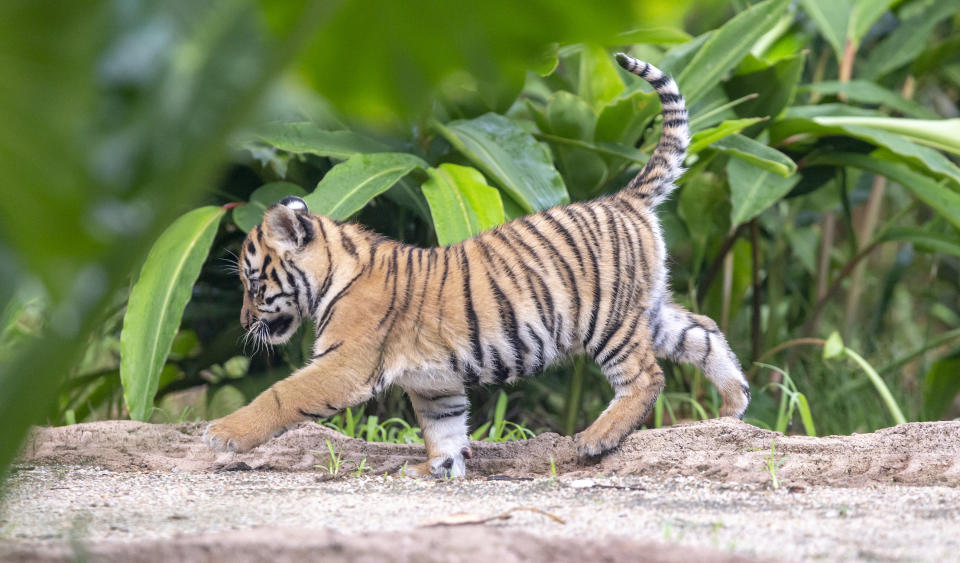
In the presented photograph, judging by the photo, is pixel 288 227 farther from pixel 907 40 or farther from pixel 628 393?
pixel 907 40

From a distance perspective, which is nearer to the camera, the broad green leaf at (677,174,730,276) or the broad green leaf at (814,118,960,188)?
the broad green leaf at (814,118,960,188)

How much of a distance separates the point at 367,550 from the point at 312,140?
100 inches

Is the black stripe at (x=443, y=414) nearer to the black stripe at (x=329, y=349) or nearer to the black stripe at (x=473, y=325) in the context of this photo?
the black stripe at (x=473, y=325)

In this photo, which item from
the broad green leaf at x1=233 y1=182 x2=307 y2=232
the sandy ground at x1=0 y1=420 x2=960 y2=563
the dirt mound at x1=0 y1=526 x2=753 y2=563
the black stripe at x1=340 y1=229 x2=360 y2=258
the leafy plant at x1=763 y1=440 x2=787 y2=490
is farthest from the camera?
the broad green leaf at x1=233 y1=182 x2=307 y2=232

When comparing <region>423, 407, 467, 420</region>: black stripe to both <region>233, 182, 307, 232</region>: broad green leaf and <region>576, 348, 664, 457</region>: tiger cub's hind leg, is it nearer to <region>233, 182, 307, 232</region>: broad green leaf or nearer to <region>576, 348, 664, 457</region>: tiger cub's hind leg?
<region>576, 348, 664, 457</region>: tiger cub's hind leg

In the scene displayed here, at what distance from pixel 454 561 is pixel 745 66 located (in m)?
3.38

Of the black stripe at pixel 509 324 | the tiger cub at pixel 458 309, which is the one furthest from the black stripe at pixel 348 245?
the black stripe at pixel 509 324

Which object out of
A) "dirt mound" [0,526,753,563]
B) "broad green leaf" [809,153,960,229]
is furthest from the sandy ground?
"broad green leaf" [809,153,960,229]

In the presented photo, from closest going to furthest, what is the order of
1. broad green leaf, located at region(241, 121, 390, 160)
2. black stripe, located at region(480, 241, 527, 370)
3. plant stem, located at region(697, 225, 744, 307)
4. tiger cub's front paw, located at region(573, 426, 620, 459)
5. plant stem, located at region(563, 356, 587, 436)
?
tiger cub's front paw, located at region(573, 426, 620, 459), black stripe, located at region(480, 241, 527, 370), broad green leaf, located at region(241, 121, 390, 160), plant stem, located at region(563, 356, 587, 436), plant stem, located at region(697, 225, 744, 307)

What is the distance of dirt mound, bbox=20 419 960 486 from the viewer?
8.70 feet

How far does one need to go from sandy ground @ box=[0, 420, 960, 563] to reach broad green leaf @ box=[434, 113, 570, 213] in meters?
0.97

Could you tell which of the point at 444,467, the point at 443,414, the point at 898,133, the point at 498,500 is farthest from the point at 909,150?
the point at 498,500

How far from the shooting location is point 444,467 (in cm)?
306

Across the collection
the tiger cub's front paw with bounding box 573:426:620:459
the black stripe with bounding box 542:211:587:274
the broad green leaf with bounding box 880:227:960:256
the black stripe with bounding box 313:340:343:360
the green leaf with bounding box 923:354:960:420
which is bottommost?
the green leaf with bounding box 923:354:960:420
